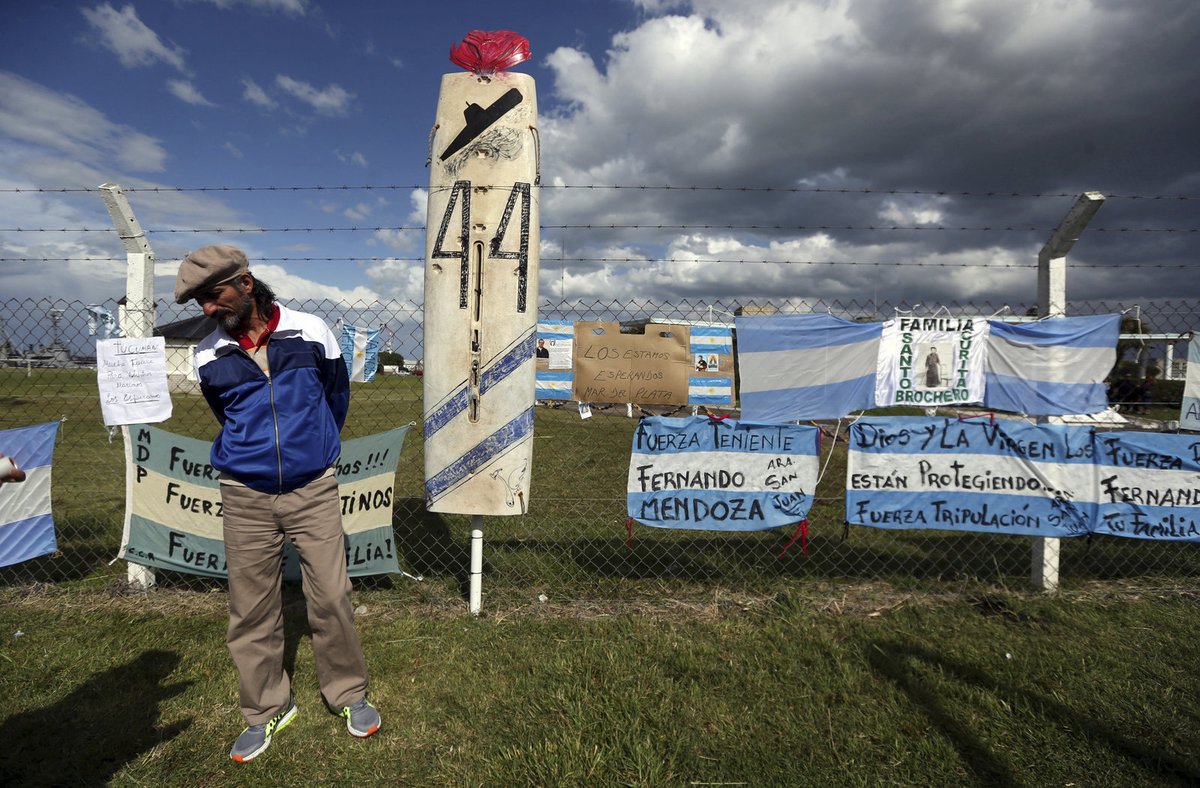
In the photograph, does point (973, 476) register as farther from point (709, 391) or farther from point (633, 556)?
point (633, 556)

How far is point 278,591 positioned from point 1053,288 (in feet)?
15.9

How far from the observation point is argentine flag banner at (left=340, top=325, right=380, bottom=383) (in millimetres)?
4484

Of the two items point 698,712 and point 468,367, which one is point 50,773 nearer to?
Result: point 468,367

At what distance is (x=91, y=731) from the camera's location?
253 centimetres

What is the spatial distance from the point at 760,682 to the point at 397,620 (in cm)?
204

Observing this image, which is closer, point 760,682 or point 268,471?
point 268,471

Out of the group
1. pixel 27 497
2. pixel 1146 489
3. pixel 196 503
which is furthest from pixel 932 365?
pixel 27 497

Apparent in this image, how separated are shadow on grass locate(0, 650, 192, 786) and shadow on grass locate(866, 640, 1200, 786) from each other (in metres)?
3.21

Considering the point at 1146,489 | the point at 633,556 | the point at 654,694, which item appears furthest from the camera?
the point at 633,556

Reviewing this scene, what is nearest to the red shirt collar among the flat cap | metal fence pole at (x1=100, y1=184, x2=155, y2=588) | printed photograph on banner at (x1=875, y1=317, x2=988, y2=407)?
the flat cap

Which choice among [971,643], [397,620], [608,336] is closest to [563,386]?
[608,336]

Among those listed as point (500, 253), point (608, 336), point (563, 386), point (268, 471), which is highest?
point (500, 253)

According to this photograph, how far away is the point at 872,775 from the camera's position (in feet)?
7.40

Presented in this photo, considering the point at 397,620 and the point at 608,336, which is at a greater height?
the point at 608,336
